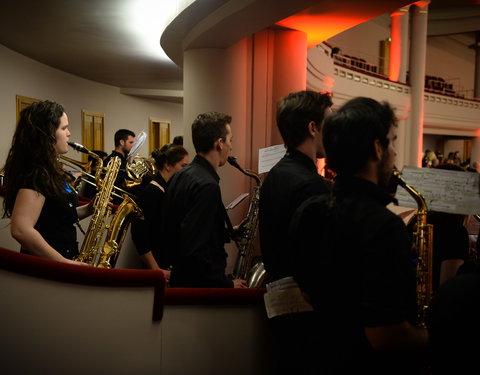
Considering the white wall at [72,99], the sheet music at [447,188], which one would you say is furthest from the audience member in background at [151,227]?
the white wall at [72,99]

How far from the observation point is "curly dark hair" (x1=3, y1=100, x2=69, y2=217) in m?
2.06

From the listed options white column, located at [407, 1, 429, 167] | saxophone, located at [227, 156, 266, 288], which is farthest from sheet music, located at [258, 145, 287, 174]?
white column, located at [407, 1, 429, 167]

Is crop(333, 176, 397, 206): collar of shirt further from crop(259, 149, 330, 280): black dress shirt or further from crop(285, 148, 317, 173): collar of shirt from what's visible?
crop(285, 148, 317, 173): collar of shirt

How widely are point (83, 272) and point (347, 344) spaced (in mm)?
1055

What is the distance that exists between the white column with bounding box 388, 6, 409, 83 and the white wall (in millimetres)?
7559

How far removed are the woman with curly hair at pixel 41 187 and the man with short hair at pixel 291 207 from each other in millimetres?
988

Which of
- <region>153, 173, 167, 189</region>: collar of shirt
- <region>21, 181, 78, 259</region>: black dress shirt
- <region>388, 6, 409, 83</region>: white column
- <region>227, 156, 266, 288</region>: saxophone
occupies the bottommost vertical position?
<region>227, 156, 266, 288</region>: saxophone

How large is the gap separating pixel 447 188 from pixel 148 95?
A: 1067 centimetres

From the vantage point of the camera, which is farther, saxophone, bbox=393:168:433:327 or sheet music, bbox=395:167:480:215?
saxophone, bbox=393:168:433:327

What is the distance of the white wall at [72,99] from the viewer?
24.0 ft

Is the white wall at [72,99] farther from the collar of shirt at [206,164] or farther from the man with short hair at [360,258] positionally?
the man with short hair at [360,258]

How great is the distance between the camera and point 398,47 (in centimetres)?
1501

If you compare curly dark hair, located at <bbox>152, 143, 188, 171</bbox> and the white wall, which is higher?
the white wall

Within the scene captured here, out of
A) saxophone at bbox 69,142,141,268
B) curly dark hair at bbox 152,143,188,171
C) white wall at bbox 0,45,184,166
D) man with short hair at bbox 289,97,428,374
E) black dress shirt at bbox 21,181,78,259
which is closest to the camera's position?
man with short hair at bbox 289,97,428,374
